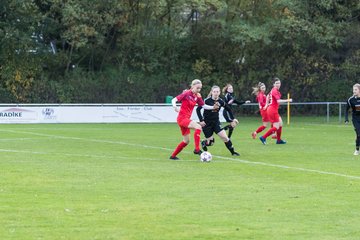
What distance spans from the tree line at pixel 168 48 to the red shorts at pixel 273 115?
74.5 feet

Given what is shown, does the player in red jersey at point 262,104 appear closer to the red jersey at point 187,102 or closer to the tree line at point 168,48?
the red jersey at point 187,102

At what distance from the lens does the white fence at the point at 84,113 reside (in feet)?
140

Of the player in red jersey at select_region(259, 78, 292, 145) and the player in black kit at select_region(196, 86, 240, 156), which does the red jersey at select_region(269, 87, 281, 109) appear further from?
the player in black kit at select_region(196, 86, 240, 156)

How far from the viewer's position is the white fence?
42.6 m

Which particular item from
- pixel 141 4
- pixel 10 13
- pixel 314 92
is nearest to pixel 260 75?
pixel 314 92

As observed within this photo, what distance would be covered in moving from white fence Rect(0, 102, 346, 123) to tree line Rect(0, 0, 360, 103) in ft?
24.0

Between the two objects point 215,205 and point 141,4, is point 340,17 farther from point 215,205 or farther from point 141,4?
point 215,205

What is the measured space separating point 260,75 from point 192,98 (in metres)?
33.2

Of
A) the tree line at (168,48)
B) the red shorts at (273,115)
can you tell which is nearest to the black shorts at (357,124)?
the red shorts at (273,115)

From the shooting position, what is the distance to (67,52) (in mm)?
53844

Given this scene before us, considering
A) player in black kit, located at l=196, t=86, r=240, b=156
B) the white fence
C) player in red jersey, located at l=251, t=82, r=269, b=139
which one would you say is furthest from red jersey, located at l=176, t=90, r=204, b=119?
the white fence

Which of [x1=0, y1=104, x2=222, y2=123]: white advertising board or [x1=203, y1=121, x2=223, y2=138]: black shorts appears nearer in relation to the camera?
[x1=203, y1=121, x2=223, y2=138]: black shorts

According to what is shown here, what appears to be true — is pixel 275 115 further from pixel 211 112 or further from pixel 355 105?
pixel 211 112

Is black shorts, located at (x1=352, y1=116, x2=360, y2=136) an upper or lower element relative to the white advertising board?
upper
